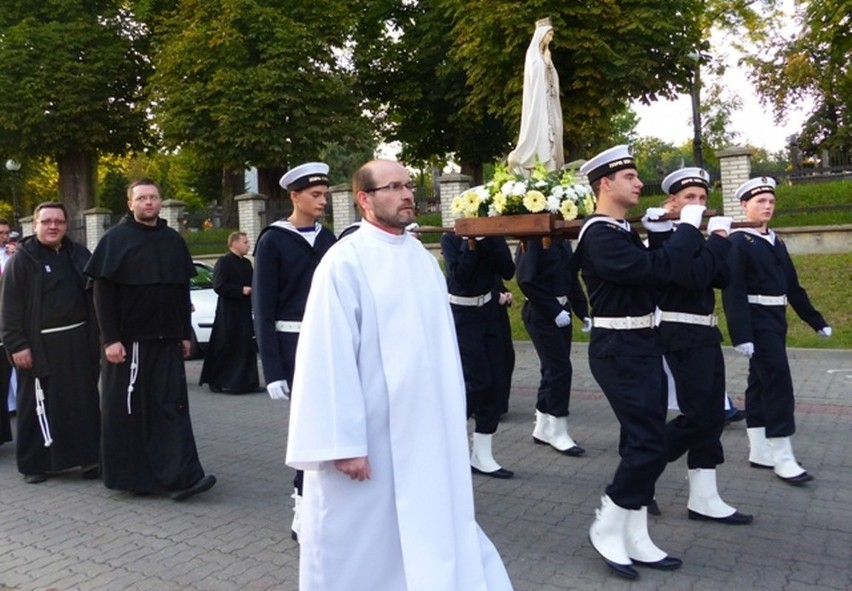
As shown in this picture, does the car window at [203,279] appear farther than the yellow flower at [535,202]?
Yes

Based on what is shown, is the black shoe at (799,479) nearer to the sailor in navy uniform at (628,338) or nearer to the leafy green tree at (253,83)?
the sailor in navy uniform at (628,338)

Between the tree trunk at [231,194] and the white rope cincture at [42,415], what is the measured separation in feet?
77.1

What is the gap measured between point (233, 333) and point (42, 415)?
4.53 m

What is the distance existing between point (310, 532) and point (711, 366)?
2.78 metres

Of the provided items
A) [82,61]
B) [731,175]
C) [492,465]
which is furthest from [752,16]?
[492,465]

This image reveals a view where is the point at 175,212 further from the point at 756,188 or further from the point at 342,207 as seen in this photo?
the point at 756,188

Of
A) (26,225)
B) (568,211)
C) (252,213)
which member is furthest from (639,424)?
(26,225)

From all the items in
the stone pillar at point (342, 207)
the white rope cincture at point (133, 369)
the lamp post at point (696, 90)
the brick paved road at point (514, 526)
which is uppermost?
the lamp post at point (696, 90)

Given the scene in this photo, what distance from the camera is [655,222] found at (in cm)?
525

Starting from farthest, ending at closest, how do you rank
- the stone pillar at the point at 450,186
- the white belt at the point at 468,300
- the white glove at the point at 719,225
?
1. the stone pillar at the point at 450,186
2. the white belt at the point at 468,300
3. the white glove at the point at 719,225

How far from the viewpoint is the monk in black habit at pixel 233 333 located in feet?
38.6

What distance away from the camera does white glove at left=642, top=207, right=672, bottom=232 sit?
16.9 ft

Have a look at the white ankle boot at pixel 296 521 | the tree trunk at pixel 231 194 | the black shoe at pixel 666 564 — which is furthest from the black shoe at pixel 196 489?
the tree trunk at pixel 231 194

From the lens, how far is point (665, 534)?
543 cm
